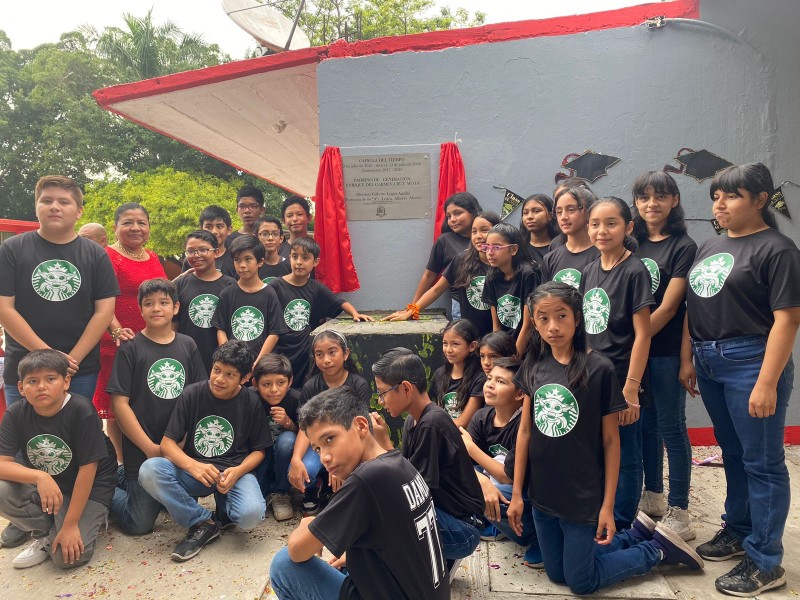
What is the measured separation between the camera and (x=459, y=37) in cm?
486

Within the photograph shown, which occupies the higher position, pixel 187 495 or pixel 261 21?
pixel 261 21

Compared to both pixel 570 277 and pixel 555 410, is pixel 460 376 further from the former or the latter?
pixel 555 410

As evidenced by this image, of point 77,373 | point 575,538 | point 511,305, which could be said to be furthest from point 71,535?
point 511,305

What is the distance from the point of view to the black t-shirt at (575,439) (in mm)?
2502

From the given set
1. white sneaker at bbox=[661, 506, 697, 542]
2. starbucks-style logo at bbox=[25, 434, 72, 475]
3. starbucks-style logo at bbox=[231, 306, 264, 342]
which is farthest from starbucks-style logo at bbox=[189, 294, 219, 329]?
white sneaker at bbox=[661, 506, 697, 542]

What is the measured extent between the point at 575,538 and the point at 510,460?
0.47 m

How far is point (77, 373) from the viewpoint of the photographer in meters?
3.39

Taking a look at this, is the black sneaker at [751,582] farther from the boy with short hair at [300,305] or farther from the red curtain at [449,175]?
the red curtain at [449,175]

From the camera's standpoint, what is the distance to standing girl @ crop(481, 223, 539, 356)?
3.53m

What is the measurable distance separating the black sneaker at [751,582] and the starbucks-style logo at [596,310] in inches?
48.7

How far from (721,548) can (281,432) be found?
260cm

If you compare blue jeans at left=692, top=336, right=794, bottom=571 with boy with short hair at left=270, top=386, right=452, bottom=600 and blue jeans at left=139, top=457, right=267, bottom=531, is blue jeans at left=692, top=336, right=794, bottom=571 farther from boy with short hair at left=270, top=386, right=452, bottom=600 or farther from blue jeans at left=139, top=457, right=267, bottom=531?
blue jeans at left=139, top=457, right=267, bottom=531

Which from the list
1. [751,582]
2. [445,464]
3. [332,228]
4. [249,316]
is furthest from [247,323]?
[751,582]

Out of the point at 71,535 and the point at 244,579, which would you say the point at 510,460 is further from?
the point at 71,535
